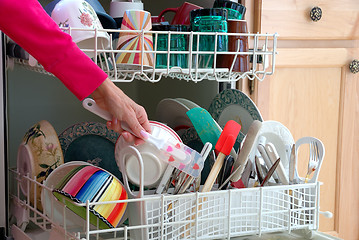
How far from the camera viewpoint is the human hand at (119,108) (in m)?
0.85

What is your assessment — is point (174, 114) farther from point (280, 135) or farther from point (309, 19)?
point (309, 19)

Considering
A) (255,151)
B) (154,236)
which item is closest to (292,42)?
(255,151)

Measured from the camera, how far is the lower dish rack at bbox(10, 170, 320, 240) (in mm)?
915

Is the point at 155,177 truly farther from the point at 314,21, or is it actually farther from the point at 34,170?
the point at 314,21

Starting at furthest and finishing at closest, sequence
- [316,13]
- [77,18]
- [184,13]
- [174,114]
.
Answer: [316,13]
[174,114]
[184,13]
[77,18]

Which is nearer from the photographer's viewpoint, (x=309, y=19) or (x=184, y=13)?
(x=184, y=13)

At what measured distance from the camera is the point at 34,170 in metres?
1.13

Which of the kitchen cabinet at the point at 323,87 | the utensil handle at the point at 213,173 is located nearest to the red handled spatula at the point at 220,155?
the utensil handle at the point at 213,173

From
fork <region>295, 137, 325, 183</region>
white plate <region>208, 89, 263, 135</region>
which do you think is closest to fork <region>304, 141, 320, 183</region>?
fork <region>295, 137, 325, 183</region>

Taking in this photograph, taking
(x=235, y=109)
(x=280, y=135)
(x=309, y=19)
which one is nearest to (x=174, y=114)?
(x=235, y=109)

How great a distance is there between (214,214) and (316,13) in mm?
798

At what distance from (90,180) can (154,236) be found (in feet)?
0.57

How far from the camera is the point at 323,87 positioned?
158 cm

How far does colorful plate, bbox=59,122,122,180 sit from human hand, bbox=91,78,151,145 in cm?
34
